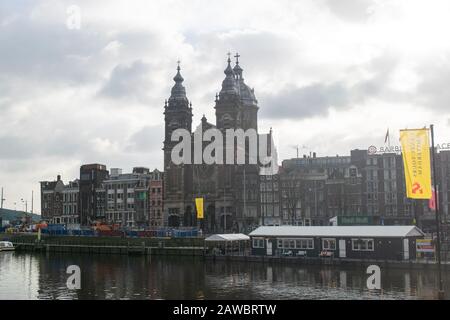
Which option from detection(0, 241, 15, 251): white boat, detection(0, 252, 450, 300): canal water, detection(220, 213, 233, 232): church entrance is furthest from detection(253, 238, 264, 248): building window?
detection(0, 241, 15, 251): white boat

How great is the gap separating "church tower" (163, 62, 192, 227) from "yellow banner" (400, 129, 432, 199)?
110 metres

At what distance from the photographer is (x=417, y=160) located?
57.9 meters

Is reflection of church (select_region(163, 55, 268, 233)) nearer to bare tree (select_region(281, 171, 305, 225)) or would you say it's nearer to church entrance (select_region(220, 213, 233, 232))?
church entrance (select_region(220, 213, 233, 232))

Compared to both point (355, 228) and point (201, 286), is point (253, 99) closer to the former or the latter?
point (355, 228)

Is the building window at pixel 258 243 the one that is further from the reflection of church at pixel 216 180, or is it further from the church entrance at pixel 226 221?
the church entrance at pixel 226 221

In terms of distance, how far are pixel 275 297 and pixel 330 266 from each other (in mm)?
29053

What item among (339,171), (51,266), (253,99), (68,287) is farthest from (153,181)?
(68,287)

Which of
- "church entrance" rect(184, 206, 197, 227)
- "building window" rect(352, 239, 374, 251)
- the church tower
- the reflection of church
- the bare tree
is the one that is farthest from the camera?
the church tower

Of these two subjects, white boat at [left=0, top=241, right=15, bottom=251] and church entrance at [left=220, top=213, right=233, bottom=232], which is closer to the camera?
white boat at [left=0, top=241, right=15, bottom=251]

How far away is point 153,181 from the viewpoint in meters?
176

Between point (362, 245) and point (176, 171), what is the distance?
3434 inches

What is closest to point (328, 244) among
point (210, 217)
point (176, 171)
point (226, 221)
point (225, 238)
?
point (225, 238)

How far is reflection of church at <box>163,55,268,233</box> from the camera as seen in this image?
152500 mm

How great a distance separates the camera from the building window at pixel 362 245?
87812mm
